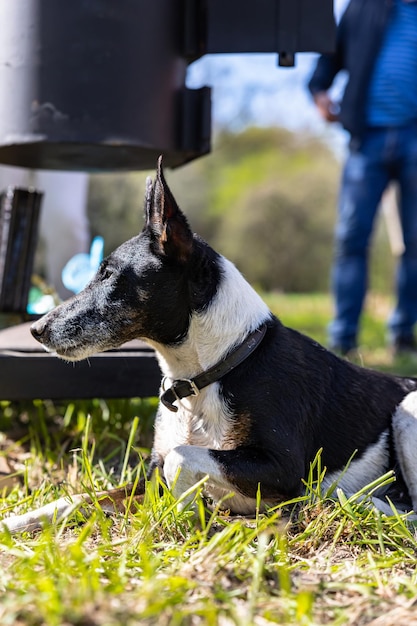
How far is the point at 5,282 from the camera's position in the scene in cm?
315

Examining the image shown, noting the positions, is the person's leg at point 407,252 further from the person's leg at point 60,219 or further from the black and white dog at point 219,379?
the black and white dog at point 219,379

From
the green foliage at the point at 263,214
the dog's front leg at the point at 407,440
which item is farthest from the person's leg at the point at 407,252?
the green foliage at the point at 263,214

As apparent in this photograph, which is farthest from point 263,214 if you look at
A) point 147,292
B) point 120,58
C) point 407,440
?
point 147,292

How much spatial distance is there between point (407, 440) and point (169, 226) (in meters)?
1.03

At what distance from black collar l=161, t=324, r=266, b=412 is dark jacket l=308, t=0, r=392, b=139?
8.67ft

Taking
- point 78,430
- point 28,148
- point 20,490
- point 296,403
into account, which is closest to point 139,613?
point 296,403

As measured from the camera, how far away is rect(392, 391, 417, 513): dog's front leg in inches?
94.3

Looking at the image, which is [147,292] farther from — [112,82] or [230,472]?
[112,82]

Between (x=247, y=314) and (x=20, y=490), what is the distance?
1024mm

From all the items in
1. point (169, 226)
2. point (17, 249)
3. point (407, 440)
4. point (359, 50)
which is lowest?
point (407, 440)

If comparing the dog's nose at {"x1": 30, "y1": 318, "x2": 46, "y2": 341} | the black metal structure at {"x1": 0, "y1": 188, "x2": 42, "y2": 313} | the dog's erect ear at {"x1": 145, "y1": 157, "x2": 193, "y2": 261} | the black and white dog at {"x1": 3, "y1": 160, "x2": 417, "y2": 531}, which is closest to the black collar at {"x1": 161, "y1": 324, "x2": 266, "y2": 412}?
the black and white dog at {"x1": 3, "y1": 160, "x2": 417, "y2": 531}

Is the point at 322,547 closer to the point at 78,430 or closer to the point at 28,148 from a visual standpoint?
the point at 78,430

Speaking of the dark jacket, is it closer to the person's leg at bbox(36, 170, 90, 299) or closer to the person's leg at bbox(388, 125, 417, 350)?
the person's leg at bbox(388, 125, 417, 350)

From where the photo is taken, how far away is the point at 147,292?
7.43ft
